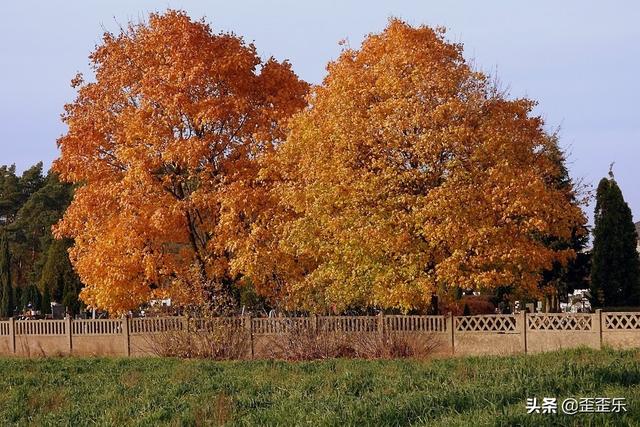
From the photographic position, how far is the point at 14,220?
61875mm

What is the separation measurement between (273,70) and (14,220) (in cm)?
3834

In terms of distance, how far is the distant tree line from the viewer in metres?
46.1

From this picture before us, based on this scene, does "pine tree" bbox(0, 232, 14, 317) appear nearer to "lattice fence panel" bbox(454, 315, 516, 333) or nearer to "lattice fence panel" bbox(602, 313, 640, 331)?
"lattice fence panel" bbox(454, 315, 516, 333)

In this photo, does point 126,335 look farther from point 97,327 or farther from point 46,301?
point 46,301

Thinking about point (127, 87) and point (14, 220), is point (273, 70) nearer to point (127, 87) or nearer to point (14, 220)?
point (127, 87)

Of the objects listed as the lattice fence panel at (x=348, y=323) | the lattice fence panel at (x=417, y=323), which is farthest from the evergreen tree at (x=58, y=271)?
the lattice fence panel at (x=417, y=323)

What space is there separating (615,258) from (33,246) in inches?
1501

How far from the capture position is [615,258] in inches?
1307

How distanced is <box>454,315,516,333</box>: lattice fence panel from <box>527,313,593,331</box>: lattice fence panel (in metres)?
0.53

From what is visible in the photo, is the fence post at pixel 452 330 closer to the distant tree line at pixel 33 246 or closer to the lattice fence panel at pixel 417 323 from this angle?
the lattice fence panel at pixel 417 323

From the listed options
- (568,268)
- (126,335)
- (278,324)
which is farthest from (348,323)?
(568,268)

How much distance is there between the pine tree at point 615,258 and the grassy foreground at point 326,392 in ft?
51.3

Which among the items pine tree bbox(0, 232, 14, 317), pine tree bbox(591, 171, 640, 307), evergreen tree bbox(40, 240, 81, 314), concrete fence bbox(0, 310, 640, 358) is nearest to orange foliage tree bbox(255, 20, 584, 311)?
concrete fence bbox(0, 310, 640, 358)

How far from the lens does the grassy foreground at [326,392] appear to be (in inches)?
391
